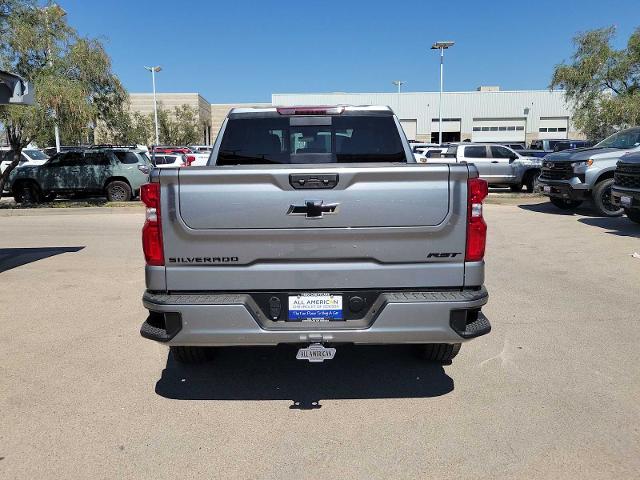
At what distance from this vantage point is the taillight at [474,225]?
3338 millimetres

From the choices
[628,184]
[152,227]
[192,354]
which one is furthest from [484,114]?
[152,227]

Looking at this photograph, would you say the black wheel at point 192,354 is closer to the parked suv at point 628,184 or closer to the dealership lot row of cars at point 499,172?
the dealership lot row of cars at point 499,172

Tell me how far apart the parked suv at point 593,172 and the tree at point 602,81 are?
1356cm

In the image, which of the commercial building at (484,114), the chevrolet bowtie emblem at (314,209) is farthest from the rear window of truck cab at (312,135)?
the commercial building at (484,114)

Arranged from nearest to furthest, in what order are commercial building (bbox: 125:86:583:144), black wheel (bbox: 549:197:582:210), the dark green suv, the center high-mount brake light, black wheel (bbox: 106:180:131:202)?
the center high-mount brake light, black wheel (bbox: 549:197:582:210), the dark green suv, black wheel (bbox: 106:180:131:202), commercial building (bbox: 125:86:583:144)

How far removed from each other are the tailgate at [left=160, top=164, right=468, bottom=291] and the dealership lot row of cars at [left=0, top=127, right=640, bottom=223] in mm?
7447

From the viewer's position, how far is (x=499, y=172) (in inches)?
794

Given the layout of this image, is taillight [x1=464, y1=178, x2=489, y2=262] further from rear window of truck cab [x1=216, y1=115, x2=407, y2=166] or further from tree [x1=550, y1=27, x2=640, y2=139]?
tree [x1=550, y1=27, x2=640, y2=139]

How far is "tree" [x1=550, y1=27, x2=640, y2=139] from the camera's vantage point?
82.6ft

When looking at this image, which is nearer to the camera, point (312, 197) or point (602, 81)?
point (312, 197)

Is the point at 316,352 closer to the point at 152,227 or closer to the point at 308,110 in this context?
the point at 152,227

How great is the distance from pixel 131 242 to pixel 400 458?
8.57 metres

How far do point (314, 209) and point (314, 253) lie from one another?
0.27m

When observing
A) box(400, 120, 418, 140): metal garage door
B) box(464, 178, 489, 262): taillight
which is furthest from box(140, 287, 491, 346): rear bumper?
box(400, 120, 418, 140): metal garage door
